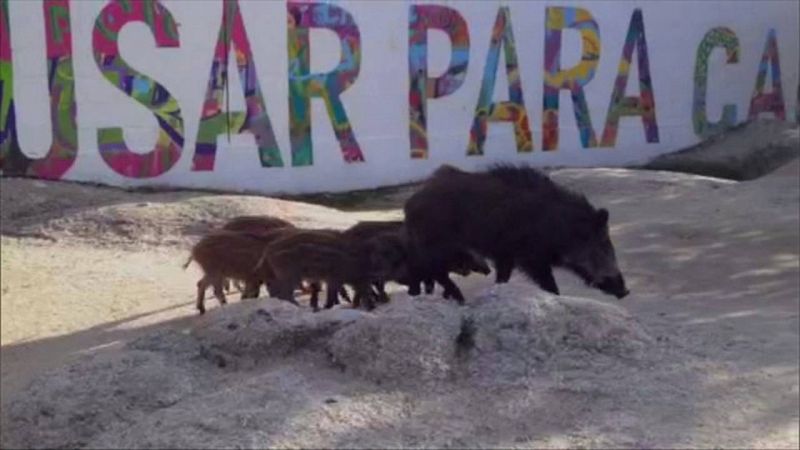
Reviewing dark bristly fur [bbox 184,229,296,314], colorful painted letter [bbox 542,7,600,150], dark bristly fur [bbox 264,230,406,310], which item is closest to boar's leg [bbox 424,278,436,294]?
dark bristly fur [bbox 264,230,406,310]

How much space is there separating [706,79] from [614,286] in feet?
37.4

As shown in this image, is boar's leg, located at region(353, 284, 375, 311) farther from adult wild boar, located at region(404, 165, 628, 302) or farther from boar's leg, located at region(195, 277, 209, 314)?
boar's leg, located at region(195, 277, 209, 314)

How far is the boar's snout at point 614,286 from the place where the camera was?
8.71m

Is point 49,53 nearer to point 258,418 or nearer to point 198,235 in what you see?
point 198,235

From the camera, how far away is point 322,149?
53.3ft

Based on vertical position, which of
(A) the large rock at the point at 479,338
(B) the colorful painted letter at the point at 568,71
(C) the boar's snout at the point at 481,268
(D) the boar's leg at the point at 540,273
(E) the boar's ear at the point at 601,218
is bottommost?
(C) the boar's snout at the point at 481,268

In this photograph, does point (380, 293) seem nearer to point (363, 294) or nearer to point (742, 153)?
point (363, 294)

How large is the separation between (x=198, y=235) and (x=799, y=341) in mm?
6339

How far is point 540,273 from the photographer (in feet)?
28.1

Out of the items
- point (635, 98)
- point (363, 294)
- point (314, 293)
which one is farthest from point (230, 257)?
point (635, 98)

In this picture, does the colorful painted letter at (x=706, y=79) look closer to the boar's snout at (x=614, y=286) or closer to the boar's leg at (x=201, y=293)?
the boar's snout at (x=614, y=286)

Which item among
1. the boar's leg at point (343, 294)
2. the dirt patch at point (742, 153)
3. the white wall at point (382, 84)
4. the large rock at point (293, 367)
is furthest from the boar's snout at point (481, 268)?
the dirt patch at point (742, 153)

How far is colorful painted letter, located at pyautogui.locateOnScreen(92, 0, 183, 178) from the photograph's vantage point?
Answer: 49.0 ft

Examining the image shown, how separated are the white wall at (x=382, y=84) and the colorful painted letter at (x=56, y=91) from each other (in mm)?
69
